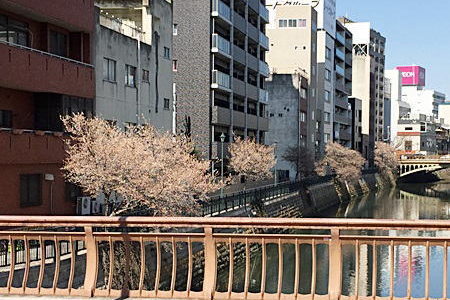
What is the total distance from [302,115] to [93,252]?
211 feet

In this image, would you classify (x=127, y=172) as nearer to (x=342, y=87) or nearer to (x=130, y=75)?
(x=130, y=75)

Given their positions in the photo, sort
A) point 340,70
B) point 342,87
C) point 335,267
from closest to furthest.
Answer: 1. point 335,267
2. point 340,70
3. point 342,87

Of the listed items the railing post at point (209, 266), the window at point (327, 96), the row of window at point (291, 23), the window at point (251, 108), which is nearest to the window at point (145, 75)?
Answer: the window at point (251, 108)

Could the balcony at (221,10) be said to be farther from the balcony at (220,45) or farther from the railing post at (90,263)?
the railing post at (90,263)

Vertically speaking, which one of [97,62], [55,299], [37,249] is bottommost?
[37,249]

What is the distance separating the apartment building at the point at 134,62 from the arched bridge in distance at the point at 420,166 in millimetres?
70809

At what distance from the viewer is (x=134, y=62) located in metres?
31.6

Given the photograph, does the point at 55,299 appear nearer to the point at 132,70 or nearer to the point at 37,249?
the point at 37,249

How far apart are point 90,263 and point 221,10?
135 feet

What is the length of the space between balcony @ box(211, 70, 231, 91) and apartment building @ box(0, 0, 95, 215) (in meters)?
20.6

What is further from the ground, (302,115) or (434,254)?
(302,115)

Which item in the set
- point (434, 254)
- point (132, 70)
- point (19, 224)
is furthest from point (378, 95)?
point (19, 224)

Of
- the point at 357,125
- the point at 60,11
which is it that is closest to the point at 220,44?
the point at 60,11

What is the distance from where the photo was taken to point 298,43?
73.9 metres
